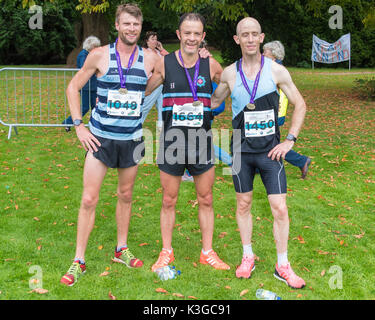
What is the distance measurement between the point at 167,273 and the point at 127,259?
1.49 feet

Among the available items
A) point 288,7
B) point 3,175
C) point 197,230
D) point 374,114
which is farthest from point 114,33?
point 197,230

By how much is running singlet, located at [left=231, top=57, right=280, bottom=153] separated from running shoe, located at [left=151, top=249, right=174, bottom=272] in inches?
47.8

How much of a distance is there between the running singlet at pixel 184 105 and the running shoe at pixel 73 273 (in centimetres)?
129

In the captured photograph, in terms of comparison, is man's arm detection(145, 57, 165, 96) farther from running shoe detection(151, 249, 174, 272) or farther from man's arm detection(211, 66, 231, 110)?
running shoe detection(151, 249, 174, 272)

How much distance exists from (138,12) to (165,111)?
836mm

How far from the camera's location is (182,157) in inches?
161

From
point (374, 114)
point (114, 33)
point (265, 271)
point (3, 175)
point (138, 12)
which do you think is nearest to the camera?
point (138, 12)

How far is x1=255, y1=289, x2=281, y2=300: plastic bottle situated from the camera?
3.80 metres

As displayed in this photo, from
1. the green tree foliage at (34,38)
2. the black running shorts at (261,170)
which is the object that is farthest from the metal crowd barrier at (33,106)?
the green tree foliage at (34,38)

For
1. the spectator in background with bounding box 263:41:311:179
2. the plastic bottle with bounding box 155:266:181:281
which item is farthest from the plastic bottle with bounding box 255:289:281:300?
the spectator in background with bounding box 263:41:311:179

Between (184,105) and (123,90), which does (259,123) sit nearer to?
(184,105)

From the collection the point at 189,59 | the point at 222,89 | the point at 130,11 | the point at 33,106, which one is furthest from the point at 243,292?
the point at 33,106
